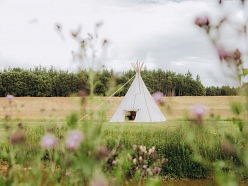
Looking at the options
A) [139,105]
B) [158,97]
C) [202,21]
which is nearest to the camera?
[202,21]

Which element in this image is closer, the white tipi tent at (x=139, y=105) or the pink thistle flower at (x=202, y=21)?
the pink thistle flower at (x=202, y=21)

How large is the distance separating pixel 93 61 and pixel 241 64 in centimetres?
86

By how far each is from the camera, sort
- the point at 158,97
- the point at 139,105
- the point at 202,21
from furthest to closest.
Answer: the point at 139,105, the point at 158,97, the point at 202,21

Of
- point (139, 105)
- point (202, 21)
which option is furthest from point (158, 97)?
point (139, 105)

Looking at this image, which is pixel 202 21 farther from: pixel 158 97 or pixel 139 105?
pixel 139 105

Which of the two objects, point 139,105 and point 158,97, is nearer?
point 158,97

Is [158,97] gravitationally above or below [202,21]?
below

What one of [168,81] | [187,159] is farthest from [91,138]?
[168,81]

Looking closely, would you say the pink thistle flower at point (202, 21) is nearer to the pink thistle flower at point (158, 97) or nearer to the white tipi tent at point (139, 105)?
the pink thistle flower at point (158, 97)

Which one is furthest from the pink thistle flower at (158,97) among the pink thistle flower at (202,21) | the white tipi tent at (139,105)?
the white tipi tent at (139,105)

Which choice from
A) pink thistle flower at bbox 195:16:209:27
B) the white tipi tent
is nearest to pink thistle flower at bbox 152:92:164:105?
pink thistle flower at bbox 195:16:209:27

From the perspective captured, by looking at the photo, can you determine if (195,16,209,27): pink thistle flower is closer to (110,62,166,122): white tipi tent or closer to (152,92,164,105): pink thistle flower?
(152,92,164,105): pink thistle flower

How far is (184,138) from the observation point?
8.26 meters

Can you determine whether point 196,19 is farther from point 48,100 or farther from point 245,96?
point 48,100
